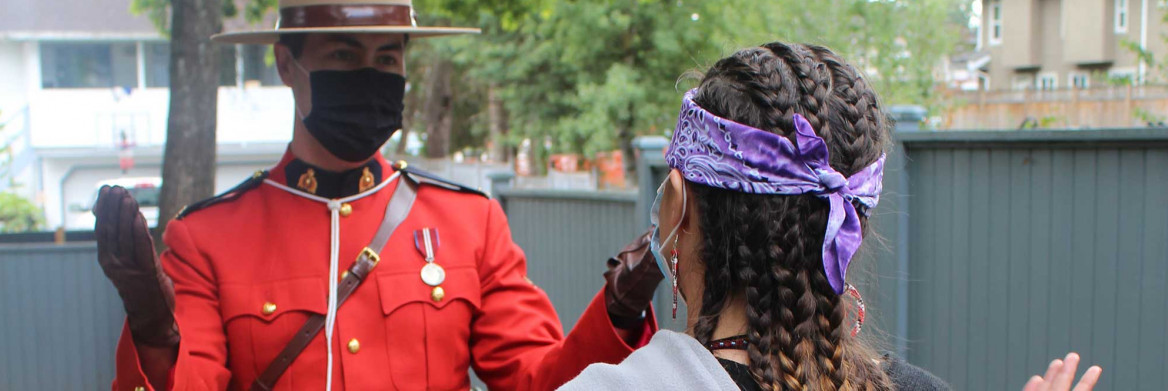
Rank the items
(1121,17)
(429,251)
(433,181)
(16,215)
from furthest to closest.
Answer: (16,215) → (1121,17) → (433,181) → (429,251)

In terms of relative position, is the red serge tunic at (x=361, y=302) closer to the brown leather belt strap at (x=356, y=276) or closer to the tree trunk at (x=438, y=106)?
the brown leather belt strap at (x=356, y=276)

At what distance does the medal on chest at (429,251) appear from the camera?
2457mm

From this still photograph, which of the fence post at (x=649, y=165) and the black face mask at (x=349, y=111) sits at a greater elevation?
the black face mask at (x=349, y=111)

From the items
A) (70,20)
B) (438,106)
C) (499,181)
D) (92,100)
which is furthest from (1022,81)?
(70,20)

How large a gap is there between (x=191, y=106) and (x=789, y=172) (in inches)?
180

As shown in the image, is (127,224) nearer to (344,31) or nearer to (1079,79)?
(344,31)

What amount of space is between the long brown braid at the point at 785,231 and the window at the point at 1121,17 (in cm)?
960

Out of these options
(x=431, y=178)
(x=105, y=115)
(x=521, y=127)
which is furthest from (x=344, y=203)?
(x=105, y=115)

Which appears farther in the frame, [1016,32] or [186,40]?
[1016,32]

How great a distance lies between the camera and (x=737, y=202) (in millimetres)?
1245

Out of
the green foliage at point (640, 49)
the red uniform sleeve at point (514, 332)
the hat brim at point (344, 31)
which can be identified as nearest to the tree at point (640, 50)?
the green foliage at point (640, 49)

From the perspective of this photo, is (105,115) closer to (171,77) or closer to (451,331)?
(171,77)

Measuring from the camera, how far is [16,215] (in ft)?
45.7

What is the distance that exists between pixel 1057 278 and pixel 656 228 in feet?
8.92
